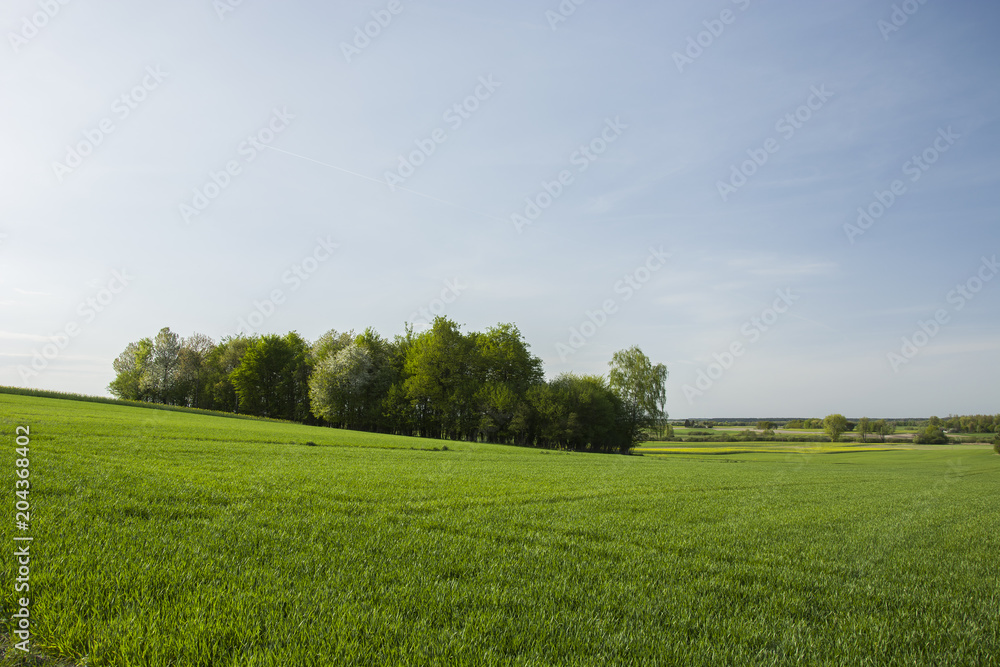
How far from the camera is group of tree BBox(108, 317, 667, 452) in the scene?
60.4 meters

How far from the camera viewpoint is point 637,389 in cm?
6938

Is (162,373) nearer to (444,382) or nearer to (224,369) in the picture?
(224,369)

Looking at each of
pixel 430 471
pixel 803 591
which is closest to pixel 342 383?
pixel 430 471

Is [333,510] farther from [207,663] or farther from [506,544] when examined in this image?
[207,663]

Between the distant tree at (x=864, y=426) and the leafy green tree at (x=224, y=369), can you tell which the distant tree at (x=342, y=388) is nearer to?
the leafy green tree at (x=224, y=369)

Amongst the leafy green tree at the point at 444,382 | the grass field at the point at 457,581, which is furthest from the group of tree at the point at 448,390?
the grass field at the point at 457,581

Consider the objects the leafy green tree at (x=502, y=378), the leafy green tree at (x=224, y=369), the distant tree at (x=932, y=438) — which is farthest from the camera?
the distant tree at (x=932, y=438)

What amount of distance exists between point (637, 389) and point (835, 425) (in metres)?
76.4

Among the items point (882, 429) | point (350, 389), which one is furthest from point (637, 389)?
point (882, 429)

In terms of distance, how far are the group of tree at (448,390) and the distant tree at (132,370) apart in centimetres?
371

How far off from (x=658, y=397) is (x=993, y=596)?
65.5 metres

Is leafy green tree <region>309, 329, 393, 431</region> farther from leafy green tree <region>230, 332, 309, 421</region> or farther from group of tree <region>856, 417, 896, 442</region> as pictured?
group of tree <region>856, 417, 896, 442</region>

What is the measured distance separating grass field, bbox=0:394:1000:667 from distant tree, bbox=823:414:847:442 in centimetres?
12622

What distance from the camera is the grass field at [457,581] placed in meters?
3.60
